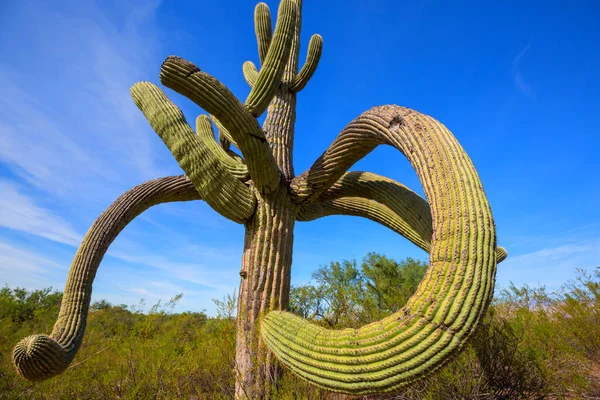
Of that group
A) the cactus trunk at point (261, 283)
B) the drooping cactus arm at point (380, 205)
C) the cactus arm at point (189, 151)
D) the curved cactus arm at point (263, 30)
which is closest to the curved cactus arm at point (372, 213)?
the drooping cactus arm at point (380, 205)

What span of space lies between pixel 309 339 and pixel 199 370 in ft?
11.0

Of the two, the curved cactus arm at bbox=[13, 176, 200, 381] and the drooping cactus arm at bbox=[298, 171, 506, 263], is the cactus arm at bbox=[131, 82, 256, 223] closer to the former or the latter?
the curved cactus arm at bbox=[13, 176, 200, 381]

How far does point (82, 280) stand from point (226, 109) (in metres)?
2.29

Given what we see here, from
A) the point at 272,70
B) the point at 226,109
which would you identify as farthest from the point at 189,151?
the point at 272,70

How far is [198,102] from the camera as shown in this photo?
2938 mm

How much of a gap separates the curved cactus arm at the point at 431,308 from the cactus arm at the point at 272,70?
86.2 inches

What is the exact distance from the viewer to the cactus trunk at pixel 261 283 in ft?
9.86

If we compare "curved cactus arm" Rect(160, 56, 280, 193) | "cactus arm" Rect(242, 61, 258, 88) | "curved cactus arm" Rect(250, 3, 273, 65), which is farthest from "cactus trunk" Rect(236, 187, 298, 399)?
"curved cactus arm" Rect(250, 3, 273, 65)

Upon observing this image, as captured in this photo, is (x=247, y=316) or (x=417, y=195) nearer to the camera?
(x=247, y=316)

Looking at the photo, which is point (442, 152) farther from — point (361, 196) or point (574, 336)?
Answer: point (574, 336)

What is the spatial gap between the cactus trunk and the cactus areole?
0.04 ft

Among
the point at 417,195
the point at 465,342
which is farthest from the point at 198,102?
the point at 465,342

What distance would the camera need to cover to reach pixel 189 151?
123 inches

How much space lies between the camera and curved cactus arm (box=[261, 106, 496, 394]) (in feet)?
5.25
